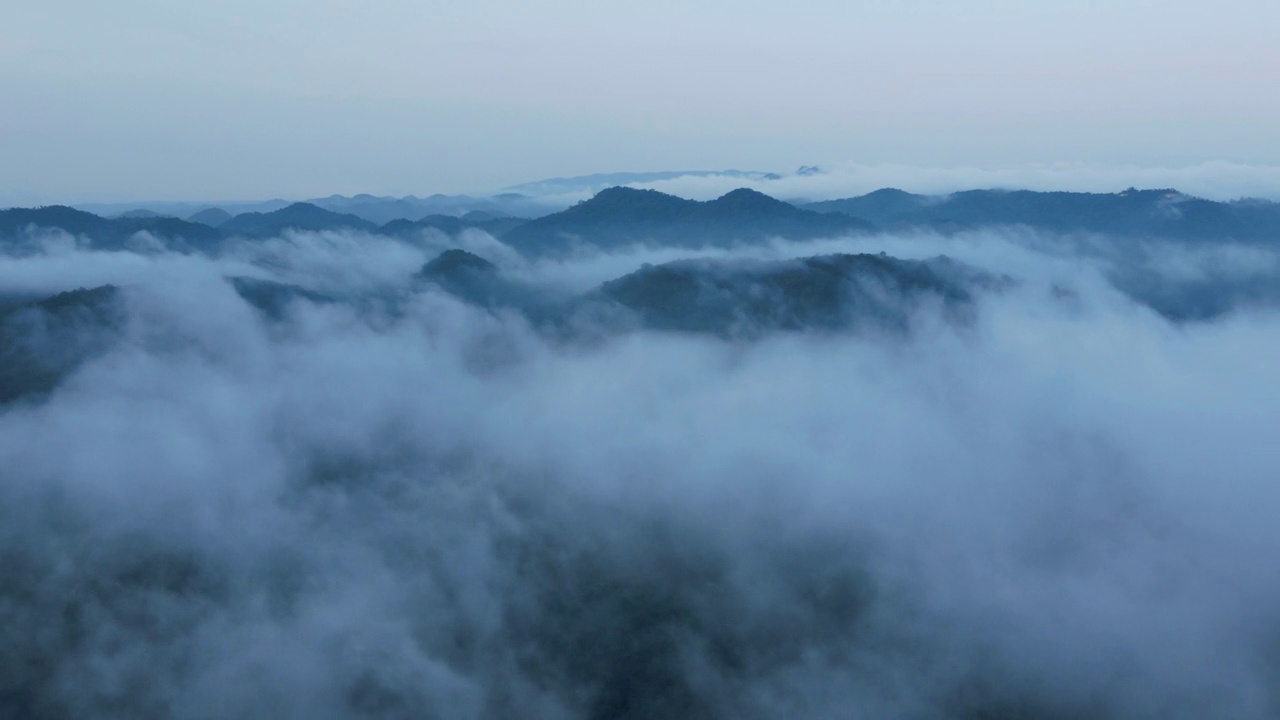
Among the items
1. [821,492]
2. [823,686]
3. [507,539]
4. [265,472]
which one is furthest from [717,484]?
[265,472]

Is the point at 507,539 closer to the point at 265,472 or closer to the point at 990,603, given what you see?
the point at 265,472

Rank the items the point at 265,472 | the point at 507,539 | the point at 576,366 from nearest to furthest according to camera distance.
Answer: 1. the point at 507,539
2. the point at 265,472
3. the point at 576,366

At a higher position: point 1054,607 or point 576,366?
point 576,366

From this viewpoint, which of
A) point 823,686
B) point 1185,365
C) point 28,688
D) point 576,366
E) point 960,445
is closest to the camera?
point 28,688

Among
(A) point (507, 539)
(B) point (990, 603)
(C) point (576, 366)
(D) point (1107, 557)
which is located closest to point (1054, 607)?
(B) point (990, 603)

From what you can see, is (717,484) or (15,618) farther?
(717,484)

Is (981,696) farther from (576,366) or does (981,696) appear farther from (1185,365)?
(1185,365)
